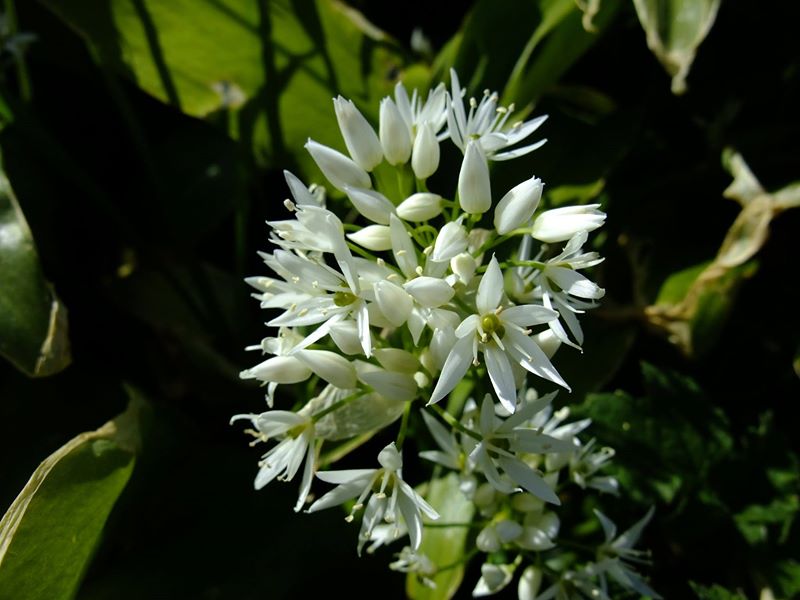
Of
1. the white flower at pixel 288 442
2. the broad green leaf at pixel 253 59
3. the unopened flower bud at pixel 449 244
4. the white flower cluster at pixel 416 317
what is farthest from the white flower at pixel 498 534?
the broad green leaf at pixel 253 59

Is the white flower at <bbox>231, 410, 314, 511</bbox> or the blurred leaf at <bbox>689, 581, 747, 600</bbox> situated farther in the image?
the blurred leaf at <bbox>689, 581, 747, 600</bbox>

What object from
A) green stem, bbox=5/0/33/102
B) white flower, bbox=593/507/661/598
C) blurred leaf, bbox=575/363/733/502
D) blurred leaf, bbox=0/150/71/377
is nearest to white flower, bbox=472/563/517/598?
white flower, bbox=593/507/661/598

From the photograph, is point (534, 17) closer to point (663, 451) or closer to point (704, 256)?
point (704, 256)

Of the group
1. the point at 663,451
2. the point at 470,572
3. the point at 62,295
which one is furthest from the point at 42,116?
the point at 663,451

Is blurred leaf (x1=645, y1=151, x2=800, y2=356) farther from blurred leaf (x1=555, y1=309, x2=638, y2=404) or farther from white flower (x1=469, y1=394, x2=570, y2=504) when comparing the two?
white flower (x1=469, y1=394, x2=570, y2=504)

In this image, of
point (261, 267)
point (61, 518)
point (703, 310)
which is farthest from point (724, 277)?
point (61, 518)

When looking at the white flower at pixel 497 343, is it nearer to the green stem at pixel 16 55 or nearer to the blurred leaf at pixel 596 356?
the blurred leaf at pixel 596 356
